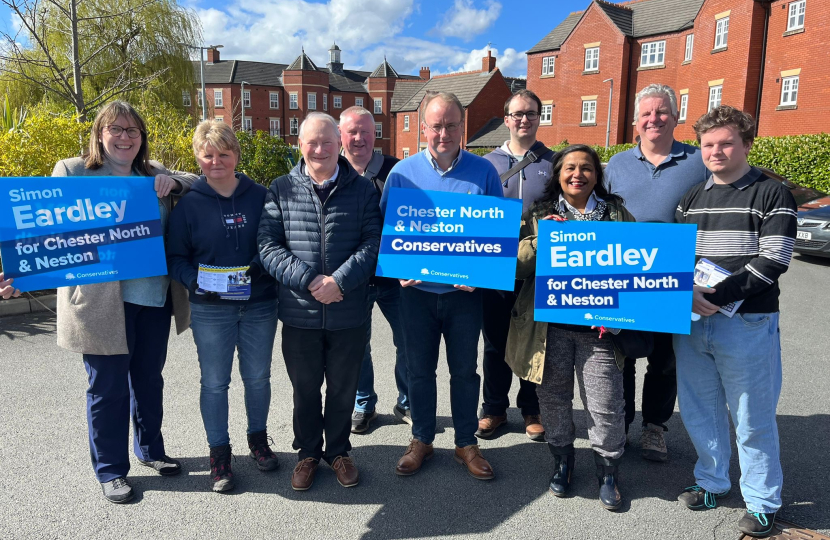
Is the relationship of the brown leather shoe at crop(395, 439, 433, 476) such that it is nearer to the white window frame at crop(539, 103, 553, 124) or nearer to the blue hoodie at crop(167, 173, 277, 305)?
the blue hoodie at crop(167, 173, 277, 305)

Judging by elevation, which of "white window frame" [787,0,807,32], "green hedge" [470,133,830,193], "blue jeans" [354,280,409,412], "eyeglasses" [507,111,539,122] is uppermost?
"white window frame" [787,0,807,32]

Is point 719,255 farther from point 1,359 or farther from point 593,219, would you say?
point 1,359

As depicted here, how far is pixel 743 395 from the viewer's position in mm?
2945

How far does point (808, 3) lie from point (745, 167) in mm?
25719

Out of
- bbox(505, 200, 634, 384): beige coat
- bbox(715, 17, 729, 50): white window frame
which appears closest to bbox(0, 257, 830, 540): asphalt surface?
bbox(505, 200, 634, 384): beige coat

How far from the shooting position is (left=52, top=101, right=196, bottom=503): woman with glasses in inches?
123

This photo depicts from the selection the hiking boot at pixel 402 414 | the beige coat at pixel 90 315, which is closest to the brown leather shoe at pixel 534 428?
the hiking boot at pixel 402 414

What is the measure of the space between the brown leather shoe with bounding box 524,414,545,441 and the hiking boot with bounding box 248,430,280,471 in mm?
1798

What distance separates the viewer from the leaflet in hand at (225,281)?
312 centimetres


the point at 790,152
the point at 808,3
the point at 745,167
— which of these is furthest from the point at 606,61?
the point at 745,167

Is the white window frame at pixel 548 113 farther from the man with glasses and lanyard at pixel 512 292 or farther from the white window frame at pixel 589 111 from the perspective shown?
the man with glasses and lanyard at pixel 512 292

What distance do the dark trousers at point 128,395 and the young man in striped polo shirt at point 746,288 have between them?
3157 mm

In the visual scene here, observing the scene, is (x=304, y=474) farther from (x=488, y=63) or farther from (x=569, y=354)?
(x=488, y=63)

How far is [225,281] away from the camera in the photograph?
3139 mm
